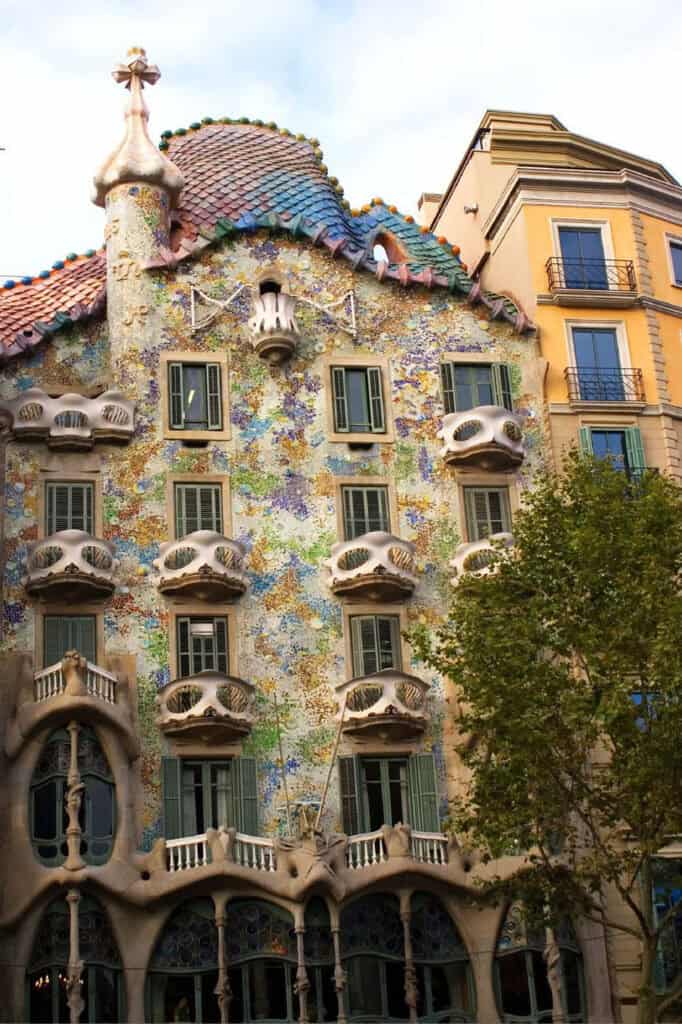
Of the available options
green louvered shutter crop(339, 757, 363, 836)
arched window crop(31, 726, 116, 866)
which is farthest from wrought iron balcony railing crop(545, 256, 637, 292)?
arched window crop(31, 726, 116, 866)

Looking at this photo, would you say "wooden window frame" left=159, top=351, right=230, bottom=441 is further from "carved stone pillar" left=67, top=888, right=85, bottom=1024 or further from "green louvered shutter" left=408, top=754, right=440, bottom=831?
"carved stone pillar" left=67, top=888, right=85, bottom=1024

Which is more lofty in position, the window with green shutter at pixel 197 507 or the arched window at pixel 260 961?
the window with green shutter at pixel 197 507

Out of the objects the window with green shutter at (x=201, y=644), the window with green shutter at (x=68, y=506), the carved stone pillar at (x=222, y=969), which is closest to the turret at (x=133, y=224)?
the window with green shutter at (x=68, y=506)

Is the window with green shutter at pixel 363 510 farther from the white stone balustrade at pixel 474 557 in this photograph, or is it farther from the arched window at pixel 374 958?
the arched window at pixel 374 958

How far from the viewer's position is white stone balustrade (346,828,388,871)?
110 ft

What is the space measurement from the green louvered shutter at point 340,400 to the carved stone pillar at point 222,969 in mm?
11096

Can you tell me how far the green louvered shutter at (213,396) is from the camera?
38.3 metres

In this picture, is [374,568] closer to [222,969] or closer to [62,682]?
[62,682]

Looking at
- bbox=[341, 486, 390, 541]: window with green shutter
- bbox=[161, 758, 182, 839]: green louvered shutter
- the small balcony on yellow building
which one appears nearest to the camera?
bbox=[161, 758, 182, 839]: green louvered shutter

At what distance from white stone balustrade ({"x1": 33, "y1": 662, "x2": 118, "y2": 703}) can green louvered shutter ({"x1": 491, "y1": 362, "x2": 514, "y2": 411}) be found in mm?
11146

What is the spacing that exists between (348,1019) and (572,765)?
22.2ft

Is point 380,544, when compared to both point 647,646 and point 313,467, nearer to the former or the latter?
point 313,467

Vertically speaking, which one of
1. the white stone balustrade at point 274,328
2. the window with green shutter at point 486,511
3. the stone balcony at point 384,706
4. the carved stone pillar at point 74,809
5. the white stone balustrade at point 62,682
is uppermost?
the white stone balustrade at point 274,328

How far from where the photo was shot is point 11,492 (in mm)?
37094
